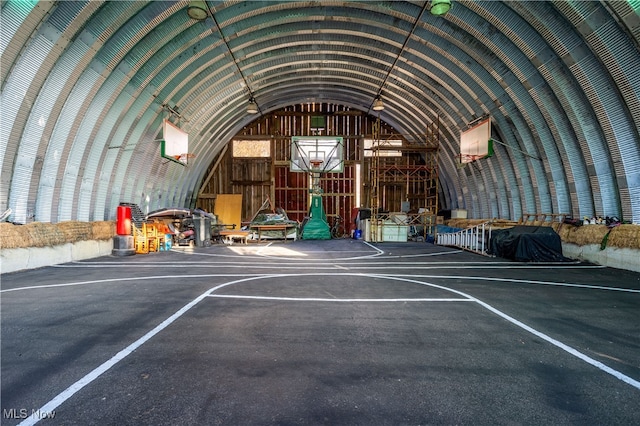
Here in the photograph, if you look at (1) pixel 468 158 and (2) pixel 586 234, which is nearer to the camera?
(2) pixel 586 234

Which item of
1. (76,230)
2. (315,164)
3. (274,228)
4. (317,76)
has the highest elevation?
(317,76)

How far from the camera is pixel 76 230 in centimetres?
1127

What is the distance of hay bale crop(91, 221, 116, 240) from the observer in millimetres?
12320

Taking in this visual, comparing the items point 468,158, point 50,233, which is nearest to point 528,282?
point 468,158

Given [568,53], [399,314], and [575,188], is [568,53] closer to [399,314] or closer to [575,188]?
[575,188]

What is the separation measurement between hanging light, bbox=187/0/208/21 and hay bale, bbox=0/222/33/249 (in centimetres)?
910

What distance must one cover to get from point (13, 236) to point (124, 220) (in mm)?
3950

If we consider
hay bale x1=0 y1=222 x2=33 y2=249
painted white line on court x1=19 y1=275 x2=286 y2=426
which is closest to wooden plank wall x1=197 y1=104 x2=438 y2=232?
hay bale x1=0 y1=222 x2=33 y2=249

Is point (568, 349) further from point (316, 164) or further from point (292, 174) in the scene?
point (292, 174)

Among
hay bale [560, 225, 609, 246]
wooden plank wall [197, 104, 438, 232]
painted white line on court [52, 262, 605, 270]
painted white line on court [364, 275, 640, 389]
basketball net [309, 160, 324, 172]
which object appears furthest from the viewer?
wooden plank wall [197, 104, 438, 232]

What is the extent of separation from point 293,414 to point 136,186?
17.3 metres

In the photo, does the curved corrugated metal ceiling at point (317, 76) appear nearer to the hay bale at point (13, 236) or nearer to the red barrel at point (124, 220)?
the hay bale at point (13, 236)

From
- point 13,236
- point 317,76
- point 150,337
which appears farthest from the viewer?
point 317,76

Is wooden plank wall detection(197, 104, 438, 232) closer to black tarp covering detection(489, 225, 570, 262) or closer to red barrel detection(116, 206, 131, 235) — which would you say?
red barrel detection(116, 206, 131, 235)
